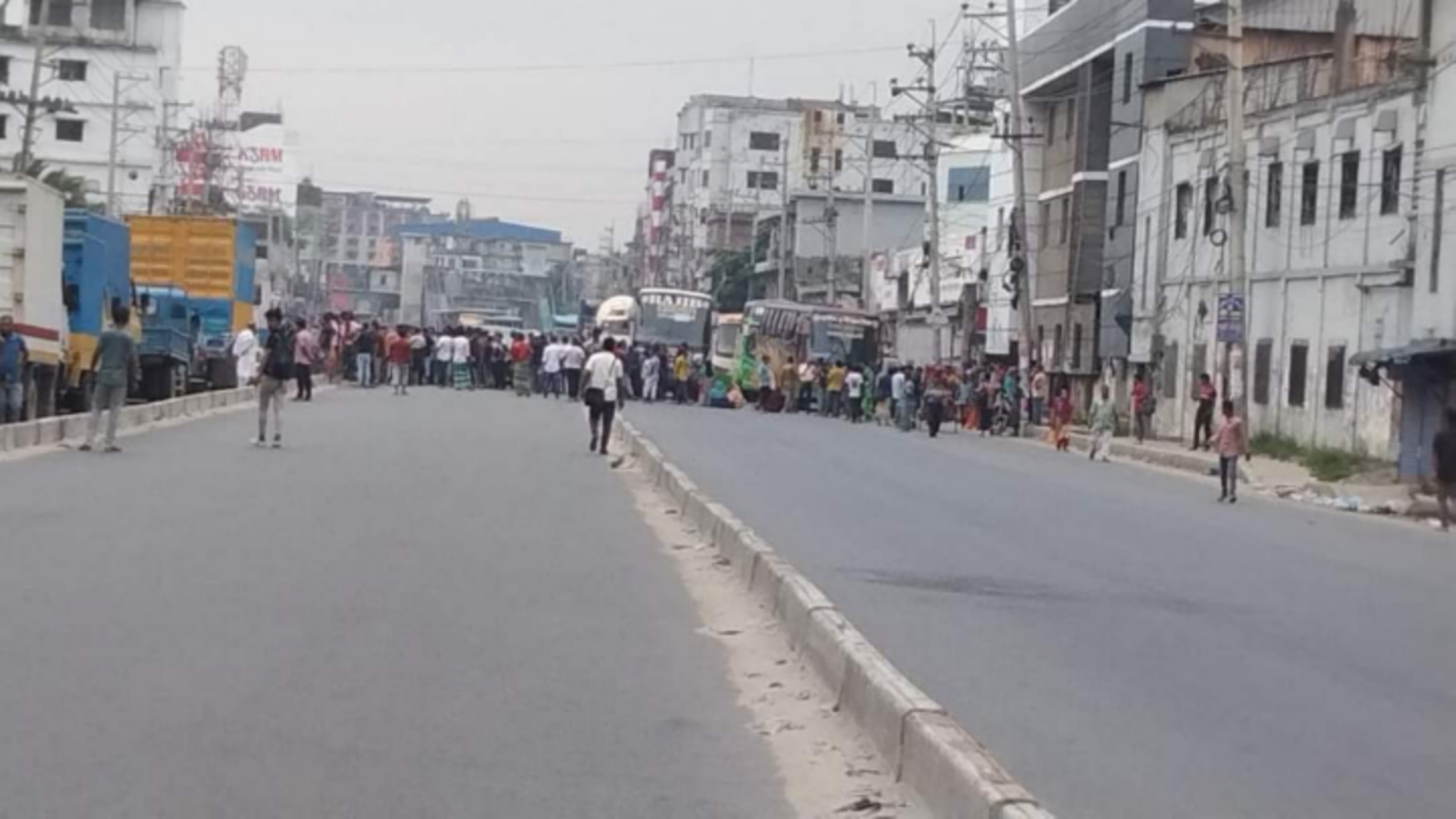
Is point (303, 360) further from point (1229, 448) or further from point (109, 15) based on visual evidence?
point (109, 15)

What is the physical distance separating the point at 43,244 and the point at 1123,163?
34.1m

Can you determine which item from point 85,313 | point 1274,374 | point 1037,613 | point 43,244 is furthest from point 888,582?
point 1274,374

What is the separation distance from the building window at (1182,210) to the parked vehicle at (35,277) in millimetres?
27878

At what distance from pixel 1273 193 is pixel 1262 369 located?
370 centimetres

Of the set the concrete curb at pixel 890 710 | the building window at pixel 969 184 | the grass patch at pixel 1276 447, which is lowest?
the concrete curb at pixel 890 710

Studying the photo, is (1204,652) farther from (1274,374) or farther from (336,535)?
(1274,374)

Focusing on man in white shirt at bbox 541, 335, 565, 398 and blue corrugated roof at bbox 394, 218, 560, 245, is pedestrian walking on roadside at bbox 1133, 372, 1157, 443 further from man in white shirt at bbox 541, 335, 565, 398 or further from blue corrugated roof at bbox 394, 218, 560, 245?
blue corrugated roof at bbox 394, 218, 560, 245

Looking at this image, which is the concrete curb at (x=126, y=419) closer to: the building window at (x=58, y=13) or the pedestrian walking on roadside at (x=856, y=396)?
the pedestrian walking on roadside at (x=856, y=396)

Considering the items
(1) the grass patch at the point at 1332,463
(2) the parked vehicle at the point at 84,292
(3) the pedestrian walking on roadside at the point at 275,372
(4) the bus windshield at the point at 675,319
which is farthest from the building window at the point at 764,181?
(3) the pedestrian walking on roadside at the point at 275,372

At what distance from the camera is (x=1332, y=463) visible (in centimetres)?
3703

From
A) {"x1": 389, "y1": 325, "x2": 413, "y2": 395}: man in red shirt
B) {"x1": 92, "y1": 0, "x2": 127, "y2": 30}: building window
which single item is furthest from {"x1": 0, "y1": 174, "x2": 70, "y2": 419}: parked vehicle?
{"x1": 92, "y1": 0, "x2": 127, "y2": 30}: building window

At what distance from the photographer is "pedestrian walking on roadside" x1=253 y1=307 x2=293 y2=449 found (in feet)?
85.9

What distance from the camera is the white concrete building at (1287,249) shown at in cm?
3788

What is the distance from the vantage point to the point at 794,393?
6100cm
